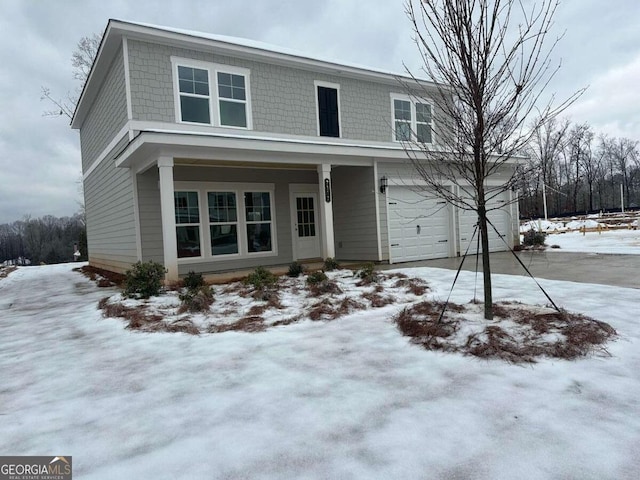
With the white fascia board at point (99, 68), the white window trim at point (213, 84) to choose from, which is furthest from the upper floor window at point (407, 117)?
the white fascia board at point (99, 68)

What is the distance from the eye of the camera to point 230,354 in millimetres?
3553

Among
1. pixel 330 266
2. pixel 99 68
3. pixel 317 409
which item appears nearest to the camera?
pixel 317 409

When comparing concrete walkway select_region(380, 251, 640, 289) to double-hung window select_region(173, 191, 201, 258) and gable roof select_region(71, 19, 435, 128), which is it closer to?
gable roof select_region(71, 19, 435, 128)

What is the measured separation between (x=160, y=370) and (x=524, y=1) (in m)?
4.70

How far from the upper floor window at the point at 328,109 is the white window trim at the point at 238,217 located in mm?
2146

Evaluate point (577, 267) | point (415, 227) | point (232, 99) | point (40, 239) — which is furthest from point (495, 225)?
point (40, 239)

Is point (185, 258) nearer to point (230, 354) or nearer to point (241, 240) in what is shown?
point (241, 240)

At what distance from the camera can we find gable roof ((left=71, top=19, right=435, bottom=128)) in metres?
8.13

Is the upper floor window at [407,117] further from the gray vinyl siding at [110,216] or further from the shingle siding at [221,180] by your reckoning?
the gray vinyl siding at [110,216]

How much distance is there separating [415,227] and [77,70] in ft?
62.4

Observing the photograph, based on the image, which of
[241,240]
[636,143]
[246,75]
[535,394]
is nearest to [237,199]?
[241,240]

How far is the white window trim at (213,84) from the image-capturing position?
864 cm

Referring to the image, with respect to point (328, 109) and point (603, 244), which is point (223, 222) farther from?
point (603, 244)

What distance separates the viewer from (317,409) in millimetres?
2410
